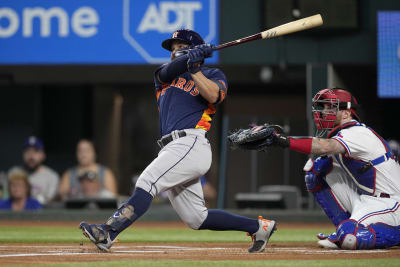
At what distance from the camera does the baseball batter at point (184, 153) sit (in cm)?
475

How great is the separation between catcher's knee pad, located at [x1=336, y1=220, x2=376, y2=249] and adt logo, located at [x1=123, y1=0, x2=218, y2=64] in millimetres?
5530

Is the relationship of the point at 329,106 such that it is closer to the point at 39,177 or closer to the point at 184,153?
the point at 184,153

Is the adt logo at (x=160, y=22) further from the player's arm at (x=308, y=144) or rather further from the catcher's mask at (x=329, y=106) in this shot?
the player's arm at (x=308, y=144)

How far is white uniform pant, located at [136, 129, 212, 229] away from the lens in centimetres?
480

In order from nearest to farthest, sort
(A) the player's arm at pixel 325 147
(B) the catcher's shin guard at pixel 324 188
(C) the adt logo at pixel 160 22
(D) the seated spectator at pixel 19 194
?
(A) the player's arm at pixel 325 147 → (B) the catcher's shin guard at pixel 324 188 → (D) the seated spectator at pixel 19 194 → (C) the adt logo at pixel 160 22

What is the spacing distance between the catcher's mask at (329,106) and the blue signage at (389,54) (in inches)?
176

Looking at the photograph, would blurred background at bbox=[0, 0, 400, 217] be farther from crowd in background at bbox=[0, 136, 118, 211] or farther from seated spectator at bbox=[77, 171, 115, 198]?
seated spectator at bbox=[77, 171, 115, 198]

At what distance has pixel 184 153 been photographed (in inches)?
191

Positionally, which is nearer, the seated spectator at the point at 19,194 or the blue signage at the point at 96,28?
the seated spectator at the point at 19,194

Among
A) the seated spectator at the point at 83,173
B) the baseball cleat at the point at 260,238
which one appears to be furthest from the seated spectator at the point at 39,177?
the baseball cleat at the point at 260,238

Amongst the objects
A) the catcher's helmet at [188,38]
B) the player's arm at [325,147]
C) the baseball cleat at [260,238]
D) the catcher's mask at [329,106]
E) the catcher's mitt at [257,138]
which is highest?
the catcher's helmet at [188,38]

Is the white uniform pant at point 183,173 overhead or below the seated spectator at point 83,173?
overhead

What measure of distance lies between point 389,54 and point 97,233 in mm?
6212

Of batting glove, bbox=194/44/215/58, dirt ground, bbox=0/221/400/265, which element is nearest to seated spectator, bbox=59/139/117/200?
dirt ground, bbox=0/221/400/265
